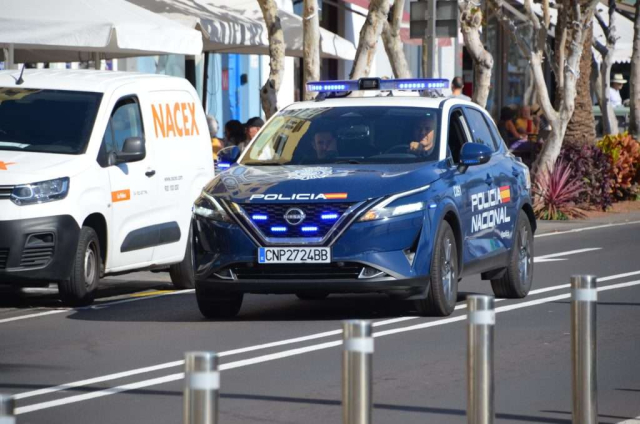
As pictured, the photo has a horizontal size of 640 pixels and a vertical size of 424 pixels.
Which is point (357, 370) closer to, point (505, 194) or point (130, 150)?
point (130, 150)

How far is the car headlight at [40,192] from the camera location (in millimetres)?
11930

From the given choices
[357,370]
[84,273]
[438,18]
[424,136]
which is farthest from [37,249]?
[438,18]

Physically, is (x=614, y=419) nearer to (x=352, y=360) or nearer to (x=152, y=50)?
(x=352, y=360)

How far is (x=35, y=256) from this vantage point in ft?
39.3

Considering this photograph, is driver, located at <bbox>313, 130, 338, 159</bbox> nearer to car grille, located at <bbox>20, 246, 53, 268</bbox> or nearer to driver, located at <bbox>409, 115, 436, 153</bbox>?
driver, located at <bbox>409, 115, 436, 153</bbox>

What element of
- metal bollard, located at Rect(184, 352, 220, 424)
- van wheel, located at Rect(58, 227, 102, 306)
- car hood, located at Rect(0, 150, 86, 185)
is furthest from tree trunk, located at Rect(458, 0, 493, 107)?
metal bollard, located at Rect(184, 352, 220, 424)

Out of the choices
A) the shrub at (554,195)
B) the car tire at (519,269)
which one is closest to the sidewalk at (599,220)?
the shrub at (554,195)

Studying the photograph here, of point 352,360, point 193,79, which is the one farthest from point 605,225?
point 352,360

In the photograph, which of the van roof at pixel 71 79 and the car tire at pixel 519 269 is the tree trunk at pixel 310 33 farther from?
the car tire at pixel 519 269

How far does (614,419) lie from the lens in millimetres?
7824

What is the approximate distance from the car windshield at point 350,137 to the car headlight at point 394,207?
0.84 m

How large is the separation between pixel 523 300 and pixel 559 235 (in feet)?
27.1

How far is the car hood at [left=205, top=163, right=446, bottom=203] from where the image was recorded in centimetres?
1098

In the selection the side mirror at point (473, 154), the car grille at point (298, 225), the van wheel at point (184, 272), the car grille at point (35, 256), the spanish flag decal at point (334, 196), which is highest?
the side mirror at point (473, 154)
